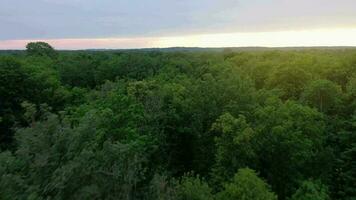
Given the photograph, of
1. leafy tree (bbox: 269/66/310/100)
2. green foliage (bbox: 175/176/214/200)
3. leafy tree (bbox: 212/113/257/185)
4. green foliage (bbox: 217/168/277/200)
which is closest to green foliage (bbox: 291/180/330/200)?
green foliage (bbox: 217/168/277/200)

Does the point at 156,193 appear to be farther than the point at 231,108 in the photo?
No

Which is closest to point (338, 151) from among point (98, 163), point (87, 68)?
point (98, 163)

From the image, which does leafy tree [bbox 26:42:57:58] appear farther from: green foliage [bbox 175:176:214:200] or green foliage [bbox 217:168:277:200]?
green foliage [bbox 217:168:277:200]

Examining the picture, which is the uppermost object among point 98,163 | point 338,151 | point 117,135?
point 98,163

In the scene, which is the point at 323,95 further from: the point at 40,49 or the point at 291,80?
the point at 40,49

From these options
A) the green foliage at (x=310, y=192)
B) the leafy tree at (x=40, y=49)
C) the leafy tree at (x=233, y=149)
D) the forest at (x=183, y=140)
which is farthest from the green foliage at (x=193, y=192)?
the leafy tree at (x=40, y=49)

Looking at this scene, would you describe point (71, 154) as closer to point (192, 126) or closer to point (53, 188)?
point (53, 188)
